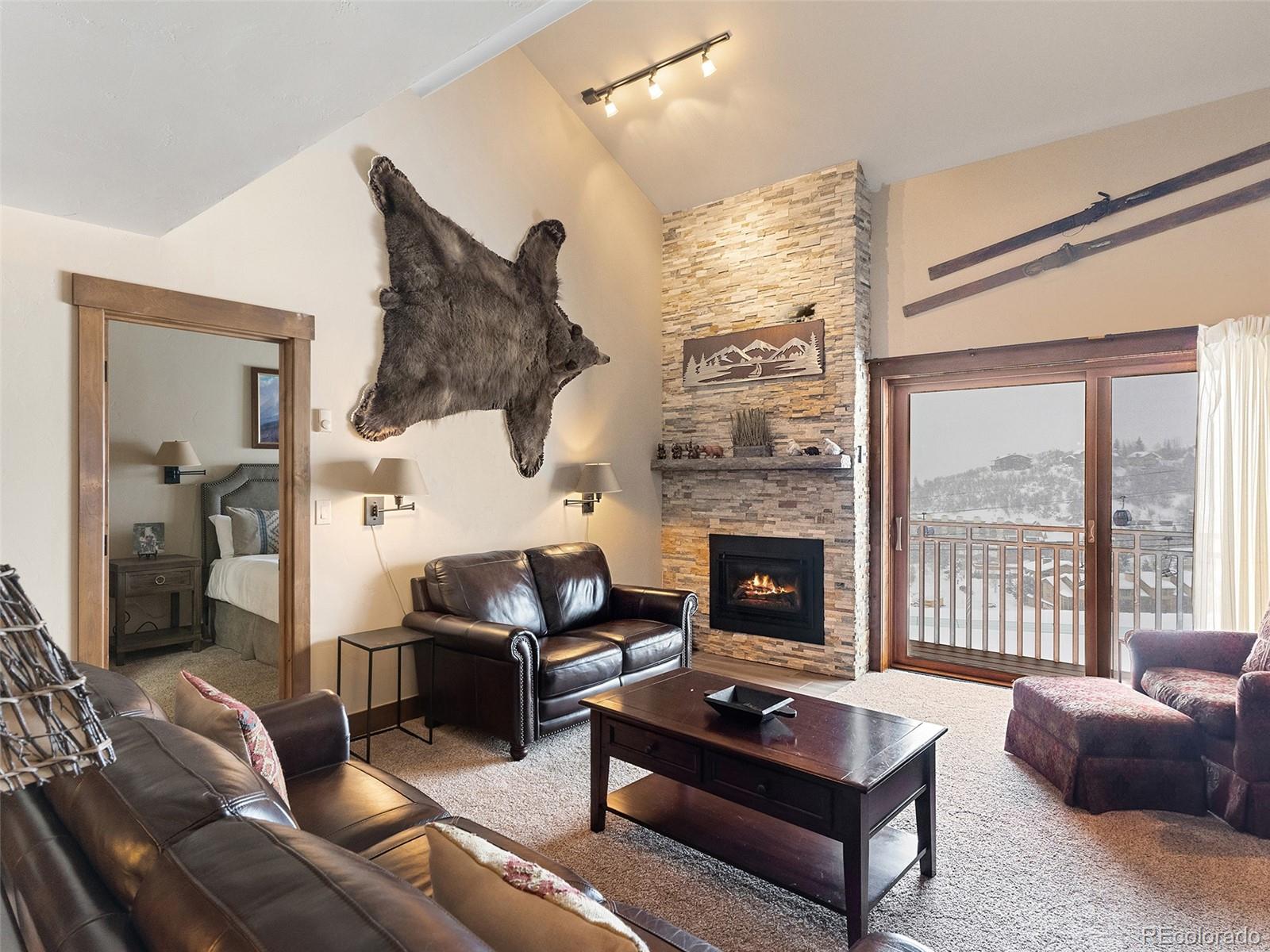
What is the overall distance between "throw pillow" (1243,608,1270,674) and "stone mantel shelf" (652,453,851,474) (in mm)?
2289

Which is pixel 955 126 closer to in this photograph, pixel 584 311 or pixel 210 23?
pixel 584 311

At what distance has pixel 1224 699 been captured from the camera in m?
2.87

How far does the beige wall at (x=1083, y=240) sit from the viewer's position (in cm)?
390

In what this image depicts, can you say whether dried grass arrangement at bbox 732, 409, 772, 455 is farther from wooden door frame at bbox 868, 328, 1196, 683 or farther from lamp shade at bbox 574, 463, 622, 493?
lamp shade at bbox 574, 463, 622, 493

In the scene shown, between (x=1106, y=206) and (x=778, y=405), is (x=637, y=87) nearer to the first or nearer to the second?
(x=778, y=405)

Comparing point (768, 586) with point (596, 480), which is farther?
point (768, 586)

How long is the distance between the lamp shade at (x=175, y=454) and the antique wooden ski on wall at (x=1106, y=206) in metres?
4.65

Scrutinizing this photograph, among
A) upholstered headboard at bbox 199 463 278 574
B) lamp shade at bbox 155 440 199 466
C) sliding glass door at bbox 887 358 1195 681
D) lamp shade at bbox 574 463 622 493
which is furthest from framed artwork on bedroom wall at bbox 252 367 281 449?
sliding glass door at bbox 887 358 1195 681

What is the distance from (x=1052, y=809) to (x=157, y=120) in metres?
3.97

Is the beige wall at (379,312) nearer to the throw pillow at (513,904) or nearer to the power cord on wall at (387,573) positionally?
the power cord on wall at (387,573)

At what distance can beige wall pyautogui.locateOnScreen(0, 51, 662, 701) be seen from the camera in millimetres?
2916

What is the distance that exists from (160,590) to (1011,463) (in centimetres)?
509

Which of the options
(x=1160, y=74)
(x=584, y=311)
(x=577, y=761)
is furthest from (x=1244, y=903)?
(x=584, y=311)

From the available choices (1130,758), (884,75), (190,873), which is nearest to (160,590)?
(190,873)
